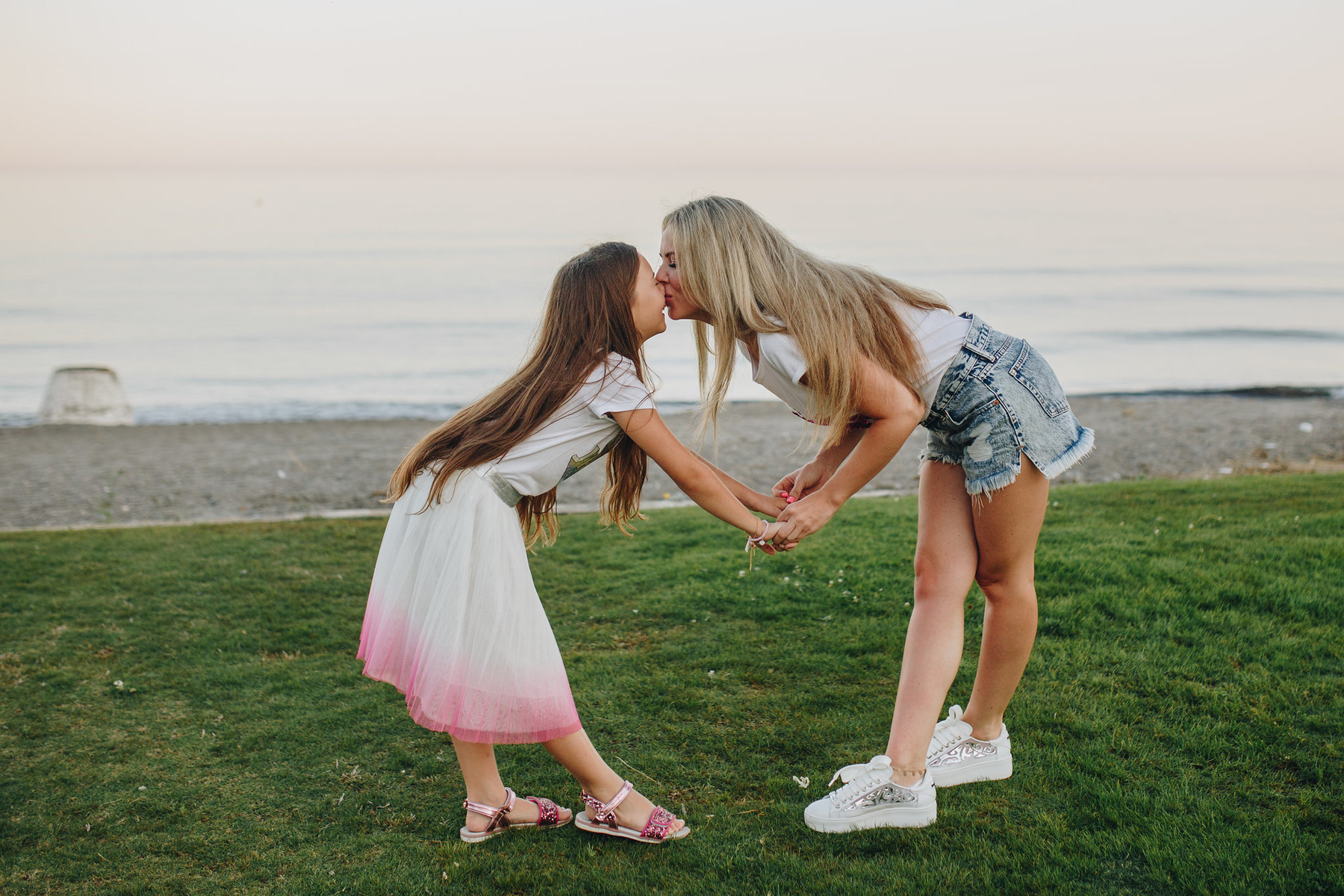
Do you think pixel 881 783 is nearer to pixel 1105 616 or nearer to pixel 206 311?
pixel 1105 616

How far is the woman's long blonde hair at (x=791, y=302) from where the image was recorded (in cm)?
280

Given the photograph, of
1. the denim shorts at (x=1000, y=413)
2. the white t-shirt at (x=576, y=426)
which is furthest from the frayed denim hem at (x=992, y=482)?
the white t-shirt at (x=576, y=426)

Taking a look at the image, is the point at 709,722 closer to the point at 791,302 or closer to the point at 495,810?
the point at 495,810

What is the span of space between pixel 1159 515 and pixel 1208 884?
13.4ft

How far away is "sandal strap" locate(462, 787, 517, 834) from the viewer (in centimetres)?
313

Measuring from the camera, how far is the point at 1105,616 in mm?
4609

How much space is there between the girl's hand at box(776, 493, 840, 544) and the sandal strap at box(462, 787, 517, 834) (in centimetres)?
126

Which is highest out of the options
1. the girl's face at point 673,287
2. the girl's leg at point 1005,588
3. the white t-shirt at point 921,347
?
the girl's face at point 673,287

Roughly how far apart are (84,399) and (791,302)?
13.8 metres

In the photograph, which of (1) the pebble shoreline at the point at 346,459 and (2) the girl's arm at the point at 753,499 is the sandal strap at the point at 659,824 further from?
(1) the pebble shoreline at the point at 346,459

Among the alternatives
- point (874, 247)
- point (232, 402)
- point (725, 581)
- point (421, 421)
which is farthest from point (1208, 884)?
point (874, 247)

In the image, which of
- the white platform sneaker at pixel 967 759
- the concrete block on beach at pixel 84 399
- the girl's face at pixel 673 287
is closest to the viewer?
the girl's face at pixel 673 287

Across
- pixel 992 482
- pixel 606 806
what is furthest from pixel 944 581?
pixel 606 806

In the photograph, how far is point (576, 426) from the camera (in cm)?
296
